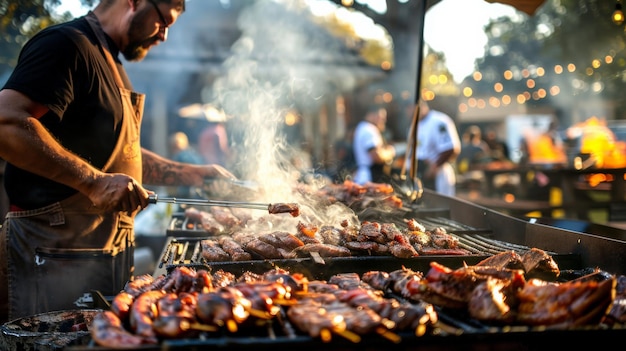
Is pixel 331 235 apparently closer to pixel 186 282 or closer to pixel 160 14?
pixel 186 282

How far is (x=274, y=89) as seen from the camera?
14789 mm

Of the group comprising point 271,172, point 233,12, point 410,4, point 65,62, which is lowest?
point 271,172

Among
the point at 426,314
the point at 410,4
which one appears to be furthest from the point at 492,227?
the point at 410,4

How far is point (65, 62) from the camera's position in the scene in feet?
13.0

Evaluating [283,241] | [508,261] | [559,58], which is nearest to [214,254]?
[283,241]

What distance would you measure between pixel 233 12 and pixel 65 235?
24.0 meters

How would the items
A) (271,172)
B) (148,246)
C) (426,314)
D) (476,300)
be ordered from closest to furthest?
(426,314) → (476,300) → (271,172) → (148,246)

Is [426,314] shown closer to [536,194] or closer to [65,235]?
[65,235]

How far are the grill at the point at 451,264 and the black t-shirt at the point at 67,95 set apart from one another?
1.01 meters

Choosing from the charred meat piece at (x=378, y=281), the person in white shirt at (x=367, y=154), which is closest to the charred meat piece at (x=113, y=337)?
the charred meat piece at (x=378, y=281)

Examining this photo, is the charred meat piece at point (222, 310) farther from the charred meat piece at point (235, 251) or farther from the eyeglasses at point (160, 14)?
the eyeglasses at point (160, 14)

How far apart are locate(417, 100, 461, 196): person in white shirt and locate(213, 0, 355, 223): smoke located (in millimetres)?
2666

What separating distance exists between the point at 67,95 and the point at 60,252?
1221mm

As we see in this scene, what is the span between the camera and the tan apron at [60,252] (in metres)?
4.15
